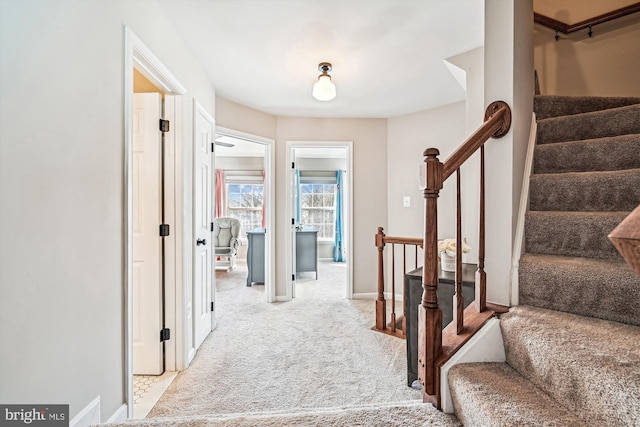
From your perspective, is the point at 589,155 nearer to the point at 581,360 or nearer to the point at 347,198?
the point at 581,360

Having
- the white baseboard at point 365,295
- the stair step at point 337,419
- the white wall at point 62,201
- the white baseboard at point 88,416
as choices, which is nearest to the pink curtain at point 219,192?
the white baseboard at point 365,295

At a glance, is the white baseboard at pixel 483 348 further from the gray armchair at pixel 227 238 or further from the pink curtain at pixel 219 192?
the pink curtain at pixel 219 192

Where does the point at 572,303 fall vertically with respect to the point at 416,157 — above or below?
below

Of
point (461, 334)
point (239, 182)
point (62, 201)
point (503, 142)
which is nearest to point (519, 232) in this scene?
point (503, 142)

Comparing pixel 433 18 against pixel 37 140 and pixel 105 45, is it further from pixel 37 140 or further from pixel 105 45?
pixel 37 140

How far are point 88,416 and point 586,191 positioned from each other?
2.42 metres

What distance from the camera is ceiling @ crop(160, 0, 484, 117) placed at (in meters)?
1.79

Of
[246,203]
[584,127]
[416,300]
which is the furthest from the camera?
[246,203]

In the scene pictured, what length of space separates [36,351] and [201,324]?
1.73m

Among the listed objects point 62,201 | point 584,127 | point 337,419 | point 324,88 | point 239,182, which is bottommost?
point 337,419

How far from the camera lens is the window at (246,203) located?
686 cm

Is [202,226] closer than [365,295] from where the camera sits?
Yes

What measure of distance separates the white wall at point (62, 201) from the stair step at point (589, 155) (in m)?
2.12

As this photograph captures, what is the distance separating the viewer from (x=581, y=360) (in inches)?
34.2
